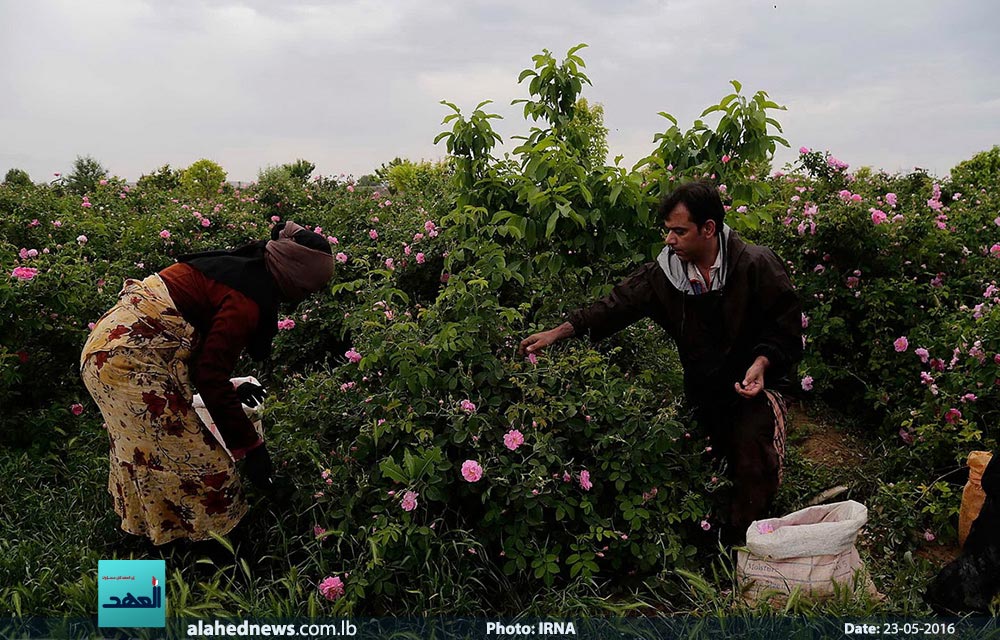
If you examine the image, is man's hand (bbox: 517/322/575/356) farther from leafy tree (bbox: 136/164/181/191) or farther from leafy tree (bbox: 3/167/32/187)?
leafy tree (bbox: 136/164/181/191)

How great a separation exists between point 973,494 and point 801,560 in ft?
3.21

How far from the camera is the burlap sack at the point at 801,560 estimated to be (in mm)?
2709

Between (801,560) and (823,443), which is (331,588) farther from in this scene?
(823,443)

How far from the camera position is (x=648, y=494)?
2990mm

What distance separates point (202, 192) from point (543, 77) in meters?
8.78

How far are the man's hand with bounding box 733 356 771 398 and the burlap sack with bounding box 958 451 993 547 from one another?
1014 millimetres

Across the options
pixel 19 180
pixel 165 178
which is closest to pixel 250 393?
pixel 19 180

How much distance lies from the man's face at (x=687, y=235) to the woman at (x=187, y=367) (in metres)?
1.32

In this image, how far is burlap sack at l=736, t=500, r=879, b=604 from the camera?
8.89 ft

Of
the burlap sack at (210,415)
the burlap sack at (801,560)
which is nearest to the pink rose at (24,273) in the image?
the burlap sack at (210,415)

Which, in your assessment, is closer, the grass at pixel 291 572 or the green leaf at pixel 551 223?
the grass at pixel 291 572

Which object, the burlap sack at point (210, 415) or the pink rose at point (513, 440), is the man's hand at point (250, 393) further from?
the pink rose at point (513, 440)

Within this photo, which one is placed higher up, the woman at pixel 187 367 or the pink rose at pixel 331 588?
the woman at pixel 187 367

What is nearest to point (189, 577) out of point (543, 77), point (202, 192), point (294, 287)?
point (294, 287)
